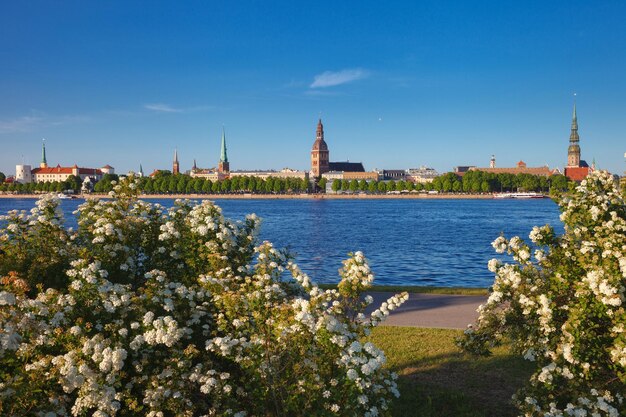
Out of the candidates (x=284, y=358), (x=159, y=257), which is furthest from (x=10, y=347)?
(x=159, y=257)

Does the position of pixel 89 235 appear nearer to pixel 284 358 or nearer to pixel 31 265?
pixel 31 265

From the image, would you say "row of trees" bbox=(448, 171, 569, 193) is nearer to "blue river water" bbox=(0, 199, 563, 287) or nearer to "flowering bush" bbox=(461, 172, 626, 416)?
"blue river water" bbox=(0, 199, 563, 287)

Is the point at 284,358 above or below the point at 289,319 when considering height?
below

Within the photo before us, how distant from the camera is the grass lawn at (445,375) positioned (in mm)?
9094

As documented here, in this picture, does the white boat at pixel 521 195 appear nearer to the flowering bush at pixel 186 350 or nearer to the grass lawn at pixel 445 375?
the grass lawn at pixel 445 375

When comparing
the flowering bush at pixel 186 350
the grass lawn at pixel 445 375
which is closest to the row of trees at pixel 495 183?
the grass lawn at pixel 445 375

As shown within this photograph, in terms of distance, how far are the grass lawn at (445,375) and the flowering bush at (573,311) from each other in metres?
1.44

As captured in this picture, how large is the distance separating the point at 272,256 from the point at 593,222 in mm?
4928

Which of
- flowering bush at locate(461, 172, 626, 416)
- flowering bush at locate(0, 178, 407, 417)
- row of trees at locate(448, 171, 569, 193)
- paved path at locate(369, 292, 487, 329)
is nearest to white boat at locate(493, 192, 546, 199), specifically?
row of trees at locate(448, 171, 569, 193)

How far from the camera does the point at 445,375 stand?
34.8 ft

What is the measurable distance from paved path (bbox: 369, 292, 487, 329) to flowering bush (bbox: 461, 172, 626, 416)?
566 centimetres

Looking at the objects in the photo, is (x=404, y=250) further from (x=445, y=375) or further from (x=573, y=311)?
(x=573, y=311)

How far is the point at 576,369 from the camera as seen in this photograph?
642 cm

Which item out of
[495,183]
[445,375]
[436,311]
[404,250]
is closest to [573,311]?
[445,375]
